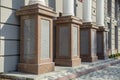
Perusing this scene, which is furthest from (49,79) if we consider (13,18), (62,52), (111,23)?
(111,23)

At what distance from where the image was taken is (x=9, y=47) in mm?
8680

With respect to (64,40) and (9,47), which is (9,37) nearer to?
(9,47)

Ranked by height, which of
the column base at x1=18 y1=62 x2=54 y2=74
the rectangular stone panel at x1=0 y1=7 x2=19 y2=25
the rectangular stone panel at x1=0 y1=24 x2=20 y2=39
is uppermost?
the rectangular stone panel at x1=0 y1=7 x2=19 y2=25

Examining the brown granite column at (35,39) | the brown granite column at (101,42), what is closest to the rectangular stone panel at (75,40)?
the brown granite column at (35,39)

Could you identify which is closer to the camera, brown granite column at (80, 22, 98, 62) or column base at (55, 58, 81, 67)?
column base at (55, 58, 81, 67)

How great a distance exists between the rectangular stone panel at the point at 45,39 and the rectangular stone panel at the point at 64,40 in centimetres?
224

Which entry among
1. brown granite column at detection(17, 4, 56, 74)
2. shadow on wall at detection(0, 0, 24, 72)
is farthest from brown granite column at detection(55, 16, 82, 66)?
shadow on wall at detection(0, 0, 24, 72)

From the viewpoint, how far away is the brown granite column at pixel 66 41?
11039 mm

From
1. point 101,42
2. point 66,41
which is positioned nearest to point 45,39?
point 66,41

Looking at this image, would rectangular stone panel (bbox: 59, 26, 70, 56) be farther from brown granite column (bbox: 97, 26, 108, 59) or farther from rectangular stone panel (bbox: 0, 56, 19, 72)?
brown granite column (bbox: 97, 26, 108, 59)

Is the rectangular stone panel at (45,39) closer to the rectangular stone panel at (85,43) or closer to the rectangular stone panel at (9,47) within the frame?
the rectangular stone panel at (9,47)

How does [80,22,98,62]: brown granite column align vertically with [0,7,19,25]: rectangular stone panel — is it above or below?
below

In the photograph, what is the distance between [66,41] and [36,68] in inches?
133

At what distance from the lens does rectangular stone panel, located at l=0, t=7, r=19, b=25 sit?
8.40m
